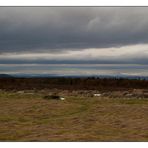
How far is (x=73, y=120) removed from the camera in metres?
14.6

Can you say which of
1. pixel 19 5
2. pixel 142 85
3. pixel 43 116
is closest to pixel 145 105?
pixel 43 116

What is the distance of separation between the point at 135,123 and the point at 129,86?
Result: 61.5 feet

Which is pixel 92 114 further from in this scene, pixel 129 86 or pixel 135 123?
pixel 129 86

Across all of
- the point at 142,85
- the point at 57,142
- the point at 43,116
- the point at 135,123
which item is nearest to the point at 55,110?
the point at 43,116

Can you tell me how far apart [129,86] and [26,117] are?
61.0ft

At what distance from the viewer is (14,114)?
15.8 m

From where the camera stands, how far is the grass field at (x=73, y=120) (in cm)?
1175

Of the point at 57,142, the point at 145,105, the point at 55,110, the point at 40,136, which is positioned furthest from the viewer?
the point at 145,105

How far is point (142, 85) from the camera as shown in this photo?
31.6m

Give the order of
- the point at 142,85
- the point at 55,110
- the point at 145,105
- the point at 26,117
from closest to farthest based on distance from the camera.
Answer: the point at 26,117, the point at 55,110, the point at 145,105, the point at 142,85

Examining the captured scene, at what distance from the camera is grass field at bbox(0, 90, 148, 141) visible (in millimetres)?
11752
